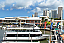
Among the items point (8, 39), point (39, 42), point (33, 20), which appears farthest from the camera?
point (33, 20)

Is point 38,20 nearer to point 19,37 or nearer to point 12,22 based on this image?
point 12,22

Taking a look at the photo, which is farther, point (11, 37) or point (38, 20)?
point (38, 20)

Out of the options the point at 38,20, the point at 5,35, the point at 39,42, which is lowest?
the point at 39,42

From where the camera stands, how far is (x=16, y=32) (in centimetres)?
916

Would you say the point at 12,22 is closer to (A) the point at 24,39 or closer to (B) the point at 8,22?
(B) the point at 8,22

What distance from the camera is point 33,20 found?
21.8 metres

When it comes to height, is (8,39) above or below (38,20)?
below

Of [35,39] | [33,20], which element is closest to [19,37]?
[35,39]

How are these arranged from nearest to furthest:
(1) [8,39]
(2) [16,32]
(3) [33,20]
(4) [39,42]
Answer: (4) [39,42] < (1) [8,39] < (2) [16,32] < (3) [33,20]

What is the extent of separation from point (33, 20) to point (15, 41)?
13.6 m

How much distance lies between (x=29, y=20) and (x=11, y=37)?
1335 cm

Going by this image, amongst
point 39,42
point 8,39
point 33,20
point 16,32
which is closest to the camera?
point 39,42

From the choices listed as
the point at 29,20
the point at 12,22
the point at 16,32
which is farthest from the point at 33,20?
the point at 16,32

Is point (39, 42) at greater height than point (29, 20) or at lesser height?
lesser
